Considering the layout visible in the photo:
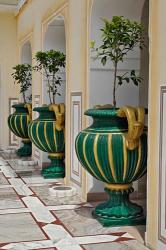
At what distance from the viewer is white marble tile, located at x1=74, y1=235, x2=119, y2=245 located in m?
3.52

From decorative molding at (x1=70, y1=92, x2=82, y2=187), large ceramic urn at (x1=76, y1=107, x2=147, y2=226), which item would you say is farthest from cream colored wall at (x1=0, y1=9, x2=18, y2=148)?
large ceramic urn at (x1=76, y1=107, x2=147, y2=226)

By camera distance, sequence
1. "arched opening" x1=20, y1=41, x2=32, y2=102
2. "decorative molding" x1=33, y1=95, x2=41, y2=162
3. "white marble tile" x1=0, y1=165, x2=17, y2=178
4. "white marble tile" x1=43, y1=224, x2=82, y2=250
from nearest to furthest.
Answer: "white marble tile" x1=43, y1=224, x2=82, y2=250
"white marble tile" x1=0, y1=165, x2=17, y2=178
"decorative molding" x1=33, y1=95, x2=41, y2=162
"arched opening" x1=20, y1=41, x2=32, y2=102

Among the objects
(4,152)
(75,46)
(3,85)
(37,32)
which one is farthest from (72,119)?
(3,85)

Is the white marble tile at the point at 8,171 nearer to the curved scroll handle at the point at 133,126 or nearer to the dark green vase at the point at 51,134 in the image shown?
the dark green vase at the point at 51,134

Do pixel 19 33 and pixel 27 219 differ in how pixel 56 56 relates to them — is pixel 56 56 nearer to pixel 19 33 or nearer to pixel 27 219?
pixel 27 219

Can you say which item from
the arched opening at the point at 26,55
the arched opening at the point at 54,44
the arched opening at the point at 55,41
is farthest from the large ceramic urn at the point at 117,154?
the arched opening at the point at 26,55

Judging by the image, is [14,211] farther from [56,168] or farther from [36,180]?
[56,168]

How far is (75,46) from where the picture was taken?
5395 mm

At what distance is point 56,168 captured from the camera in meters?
6.44

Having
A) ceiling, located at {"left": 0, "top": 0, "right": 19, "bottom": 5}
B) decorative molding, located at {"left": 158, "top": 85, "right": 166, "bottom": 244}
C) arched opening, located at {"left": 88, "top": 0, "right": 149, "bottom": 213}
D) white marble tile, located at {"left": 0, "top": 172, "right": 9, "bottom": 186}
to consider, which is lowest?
white marble tile, located at {"left": 0, "top": 172, "right": 9, "bottom": 186}

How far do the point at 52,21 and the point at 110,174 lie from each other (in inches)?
146

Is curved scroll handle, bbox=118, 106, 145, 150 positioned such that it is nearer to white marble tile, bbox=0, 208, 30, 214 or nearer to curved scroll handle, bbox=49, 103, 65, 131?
white marble tile, bbox=0, 208, 30, 214

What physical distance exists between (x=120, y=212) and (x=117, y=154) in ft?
2.03

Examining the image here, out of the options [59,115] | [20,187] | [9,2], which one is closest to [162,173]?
[20,187]
